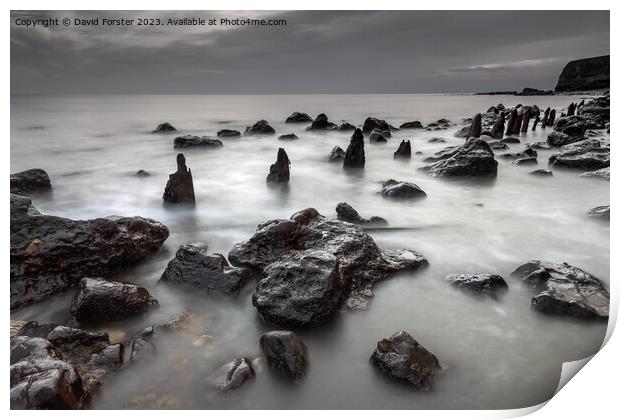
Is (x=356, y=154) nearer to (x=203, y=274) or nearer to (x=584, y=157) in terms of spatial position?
(x=584, y=157)

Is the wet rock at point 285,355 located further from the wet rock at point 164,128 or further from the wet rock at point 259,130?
the wet rock at point 164,128

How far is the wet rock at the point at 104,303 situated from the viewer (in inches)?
105

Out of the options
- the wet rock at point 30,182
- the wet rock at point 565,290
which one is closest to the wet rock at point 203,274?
the wet rock at point 565,290

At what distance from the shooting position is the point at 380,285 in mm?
3180

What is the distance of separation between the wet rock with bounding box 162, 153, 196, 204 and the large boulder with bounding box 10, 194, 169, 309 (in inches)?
64.0

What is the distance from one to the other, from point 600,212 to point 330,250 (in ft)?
11.5

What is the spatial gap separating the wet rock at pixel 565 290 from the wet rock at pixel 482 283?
25cm

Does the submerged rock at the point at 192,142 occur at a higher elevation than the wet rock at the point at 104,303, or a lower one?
lower

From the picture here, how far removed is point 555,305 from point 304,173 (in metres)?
5.18

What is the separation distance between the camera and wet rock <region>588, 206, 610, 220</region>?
4569 mm

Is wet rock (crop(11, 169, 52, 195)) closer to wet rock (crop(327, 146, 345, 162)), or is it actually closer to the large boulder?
the large boulder

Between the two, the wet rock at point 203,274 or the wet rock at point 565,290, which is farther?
the wet rock at point 203,274

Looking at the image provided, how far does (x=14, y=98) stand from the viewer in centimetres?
260
